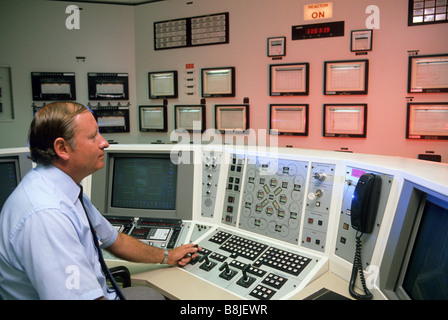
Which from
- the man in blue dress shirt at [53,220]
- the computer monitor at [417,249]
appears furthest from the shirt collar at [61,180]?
the computer monitor at [417,249]

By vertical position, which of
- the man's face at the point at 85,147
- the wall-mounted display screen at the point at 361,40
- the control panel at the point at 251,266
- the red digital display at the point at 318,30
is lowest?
the control panel at the point at 251,266

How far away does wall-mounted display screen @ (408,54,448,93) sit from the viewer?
244 centimetres

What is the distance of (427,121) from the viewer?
99.0 inches

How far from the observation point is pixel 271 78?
119 inches

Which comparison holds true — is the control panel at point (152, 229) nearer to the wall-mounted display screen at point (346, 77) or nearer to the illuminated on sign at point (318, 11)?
the wall-mounted display screen at point (346, 77)

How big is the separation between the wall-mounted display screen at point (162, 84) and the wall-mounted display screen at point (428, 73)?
225cm

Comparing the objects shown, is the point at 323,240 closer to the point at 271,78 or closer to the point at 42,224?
the point at 42,224

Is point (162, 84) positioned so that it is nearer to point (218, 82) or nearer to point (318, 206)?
point (218, 82)

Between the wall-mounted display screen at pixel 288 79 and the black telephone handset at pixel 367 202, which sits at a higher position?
the wall-mounted display screen at pixel 288 79

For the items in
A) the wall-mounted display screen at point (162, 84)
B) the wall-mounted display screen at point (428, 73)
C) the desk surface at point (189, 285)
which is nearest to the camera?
the desk surface at point (189, 285)

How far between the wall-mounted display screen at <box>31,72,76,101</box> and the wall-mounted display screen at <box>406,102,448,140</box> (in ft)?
11.0

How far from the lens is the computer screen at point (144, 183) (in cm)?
174

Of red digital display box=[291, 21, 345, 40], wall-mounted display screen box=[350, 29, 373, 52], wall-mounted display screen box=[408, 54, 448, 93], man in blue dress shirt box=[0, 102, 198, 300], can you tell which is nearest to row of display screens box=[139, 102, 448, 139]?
wall-mounted display screen box=[408, 54, 448, 93]
